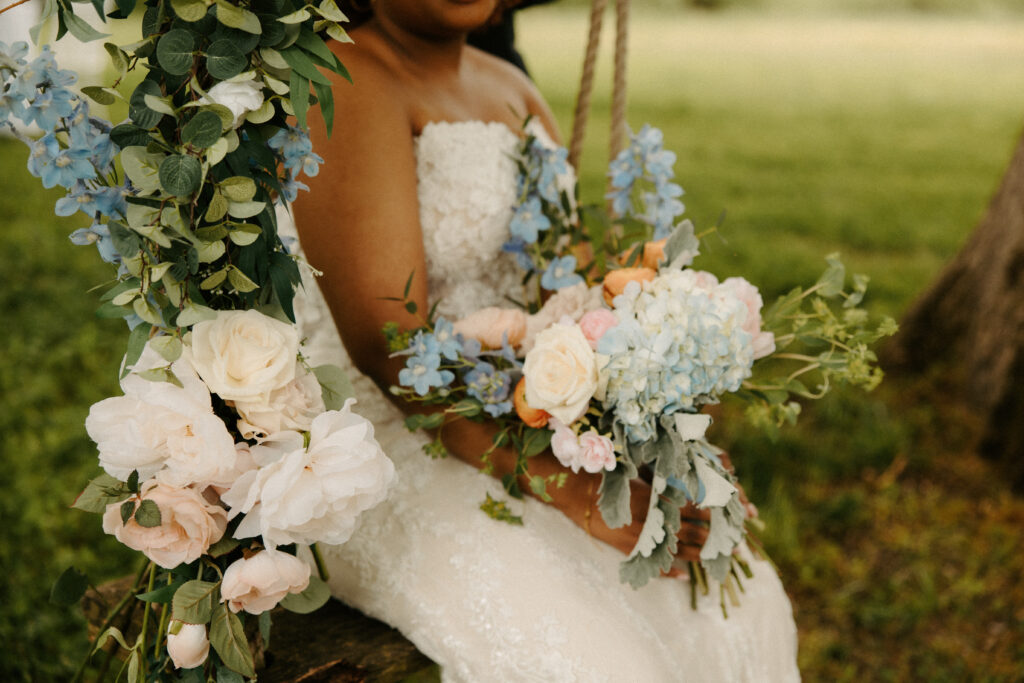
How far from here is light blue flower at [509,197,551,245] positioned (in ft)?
5.90

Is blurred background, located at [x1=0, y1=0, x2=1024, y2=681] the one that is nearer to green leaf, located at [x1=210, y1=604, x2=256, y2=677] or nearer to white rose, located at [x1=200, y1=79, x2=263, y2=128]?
white rose, located at [x1=200, y1=79, x2=263, y2=128]

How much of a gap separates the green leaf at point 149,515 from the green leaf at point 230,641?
182 mm

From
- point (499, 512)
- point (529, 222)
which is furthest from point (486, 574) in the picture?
point (529, 222)

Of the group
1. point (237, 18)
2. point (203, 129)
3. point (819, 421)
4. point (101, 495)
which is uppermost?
point (237, 18)

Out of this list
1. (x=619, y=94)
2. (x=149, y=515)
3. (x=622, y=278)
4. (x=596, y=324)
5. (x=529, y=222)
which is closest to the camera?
(x=149, y=515)

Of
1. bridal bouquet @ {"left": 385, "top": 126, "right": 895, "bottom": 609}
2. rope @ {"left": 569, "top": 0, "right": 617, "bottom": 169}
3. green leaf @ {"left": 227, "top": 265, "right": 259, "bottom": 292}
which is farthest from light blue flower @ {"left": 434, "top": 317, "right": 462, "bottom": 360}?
rope @ {"left": 569, "top": 0, "right": 617, "bottom": 169}

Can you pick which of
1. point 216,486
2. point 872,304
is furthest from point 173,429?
point 872,304

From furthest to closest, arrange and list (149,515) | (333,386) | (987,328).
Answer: (987,328) < (333,386) < (149,515)

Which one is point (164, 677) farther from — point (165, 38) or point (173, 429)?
point (165, 38)

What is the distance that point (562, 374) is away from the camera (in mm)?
1353

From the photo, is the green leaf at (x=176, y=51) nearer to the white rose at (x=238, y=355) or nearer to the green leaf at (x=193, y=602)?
the white rose at (x=238, y=355)

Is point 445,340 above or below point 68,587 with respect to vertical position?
above

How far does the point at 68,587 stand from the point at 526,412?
2.54ft

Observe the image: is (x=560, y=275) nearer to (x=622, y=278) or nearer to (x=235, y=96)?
(x=622, y=278)
